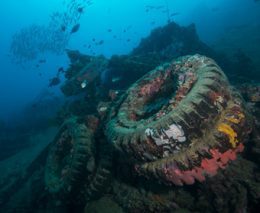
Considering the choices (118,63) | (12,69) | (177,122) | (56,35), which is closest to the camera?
(177,122)

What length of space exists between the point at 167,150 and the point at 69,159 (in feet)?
8.96

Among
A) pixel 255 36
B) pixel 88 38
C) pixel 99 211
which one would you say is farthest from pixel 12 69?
pixel 99 211

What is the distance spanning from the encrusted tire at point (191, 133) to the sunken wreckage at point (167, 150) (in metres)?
0.01

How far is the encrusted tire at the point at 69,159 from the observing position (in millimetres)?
5340

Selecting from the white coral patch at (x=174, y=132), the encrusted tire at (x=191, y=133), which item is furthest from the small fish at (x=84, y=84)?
the white coral patch at (x=174, y=132)

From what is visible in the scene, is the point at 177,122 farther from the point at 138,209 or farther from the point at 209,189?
the point at 138,209

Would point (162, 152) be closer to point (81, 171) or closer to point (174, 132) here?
point (174, 132)

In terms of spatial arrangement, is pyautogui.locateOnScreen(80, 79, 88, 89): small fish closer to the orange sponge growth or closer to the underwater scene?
the underwater scene

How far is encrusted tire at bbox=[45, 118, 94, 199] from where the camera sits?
5340mm

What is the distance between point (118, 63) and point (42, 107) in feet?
44.8

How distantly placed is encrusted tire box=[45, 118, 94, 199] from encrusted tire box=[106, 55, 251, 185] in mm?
1529

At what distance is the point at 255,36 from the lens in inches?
730

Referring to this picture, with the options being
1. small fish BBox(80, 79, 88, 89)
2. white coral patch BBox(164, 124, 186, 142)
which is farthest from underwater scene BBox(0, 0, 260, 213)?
small fish BBox(80, 79, 88, 89)

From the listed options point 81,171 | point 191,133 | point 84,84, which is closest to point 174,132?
point 191,133
